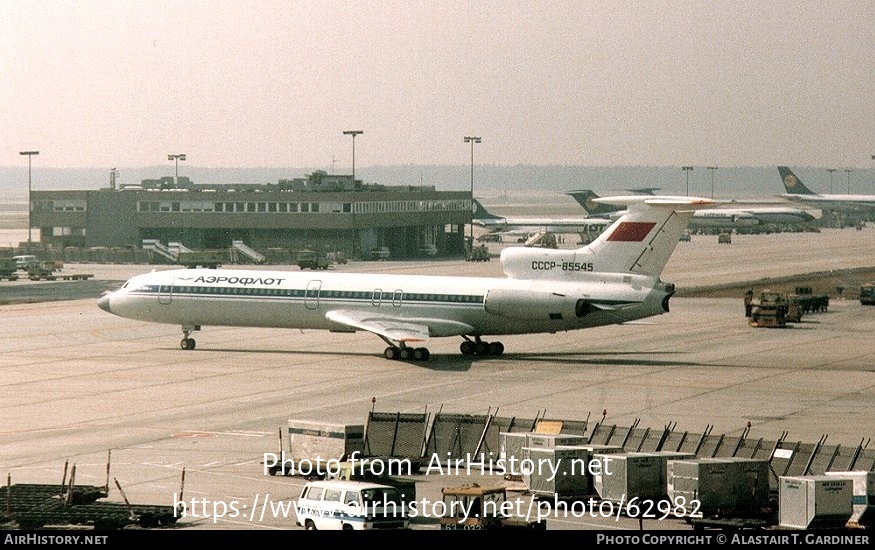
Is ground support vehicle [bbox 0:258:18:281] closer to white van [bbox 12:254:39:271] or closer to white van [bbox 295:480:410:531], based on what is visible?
white van [bbox 12:254:39:271]

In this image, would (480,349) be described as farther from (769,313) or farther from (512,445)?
(512,445)

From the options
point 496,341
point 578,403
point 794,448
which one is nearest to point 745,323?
point 496,341

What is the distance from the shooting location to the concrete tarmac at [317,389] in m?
38.5

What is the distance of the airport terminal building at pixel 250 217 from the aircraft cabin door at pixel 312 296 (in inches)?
3214

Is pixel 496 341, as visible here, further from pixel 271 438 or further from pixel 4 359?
pixel 271 438

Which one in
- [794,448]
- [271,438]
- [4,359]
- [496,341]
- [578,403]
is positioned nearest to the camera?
[794,448]

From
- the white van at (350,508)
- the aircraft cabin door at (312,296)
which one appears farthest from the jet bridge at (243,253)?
Answer: the white van at (350,508)

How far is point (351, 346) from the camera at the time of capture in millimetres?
71250

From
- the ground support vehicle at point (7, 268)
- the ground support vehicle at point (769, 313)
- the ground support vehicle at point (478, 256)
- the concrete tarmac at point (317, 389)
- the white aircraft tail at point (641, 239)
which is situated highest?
the white aircraft tail at point (641, 239)

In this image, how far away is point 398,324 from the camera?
64.6 m

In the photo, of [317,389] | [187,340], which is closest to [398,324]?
[317,389]

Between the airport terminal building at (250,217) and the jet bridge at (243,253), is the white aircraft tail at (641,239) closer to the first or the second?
the jet bridge at (243,253)

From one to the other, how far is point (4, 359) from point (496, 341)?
23.8 m

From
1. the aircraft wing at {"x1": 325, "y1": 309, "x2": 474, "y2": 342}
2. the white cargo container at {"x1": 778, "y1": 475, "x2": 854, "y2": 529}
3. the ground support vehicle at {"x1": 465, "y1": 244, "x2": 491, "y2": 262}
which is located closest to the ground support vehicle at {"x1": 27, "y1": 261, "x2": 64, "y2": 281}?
the ground support vehicle at {"x1": 465, "y1": 244, "x2": 491, "y2": 262}
